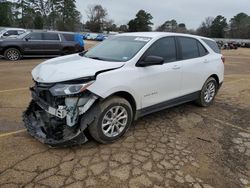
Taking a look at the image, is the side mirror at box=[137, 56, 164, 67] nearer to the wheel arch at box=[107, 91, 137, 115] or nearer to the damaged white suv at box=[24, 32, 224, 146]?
the damaged white suv at box=[24, 32, 224, 146]

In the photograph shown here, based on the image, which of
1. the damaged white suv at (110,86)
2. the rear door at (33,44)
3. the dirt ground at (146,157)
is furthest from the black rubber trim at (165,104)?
the rear door at (33,44)

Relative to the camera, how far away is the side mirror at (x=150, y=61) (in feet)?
A: 14.5

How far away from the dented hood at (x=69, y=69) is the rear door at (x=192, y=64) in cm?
176

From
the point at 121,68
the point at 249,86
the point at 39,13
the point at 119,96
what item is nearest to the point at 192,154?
the point at 119,96

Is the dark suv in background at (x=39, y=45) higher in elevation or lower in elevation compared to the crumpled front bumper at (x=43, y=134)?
higher

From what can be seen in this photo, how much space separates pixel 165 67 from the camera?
16.4ft

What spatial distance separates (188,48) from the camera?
5.77 m

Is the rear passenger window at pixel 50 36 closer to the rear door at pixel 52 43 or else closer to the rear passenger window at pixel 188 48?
the rear door at pixel 52 43

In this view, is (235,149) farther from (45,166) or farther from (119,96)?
(45,166)

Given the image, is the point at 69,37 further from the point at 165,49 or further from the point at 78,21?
the point at 78,21

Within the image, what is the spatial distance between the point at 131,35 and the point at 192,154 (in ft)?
8.59

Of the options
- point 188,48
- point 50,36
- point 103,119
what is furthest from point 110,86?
point 50,36

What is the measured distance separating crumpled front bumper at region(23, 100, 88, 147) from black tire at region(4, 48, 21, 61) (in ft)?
36.1

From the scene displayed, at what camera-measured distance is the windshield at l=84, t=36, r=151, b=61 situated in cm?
468
